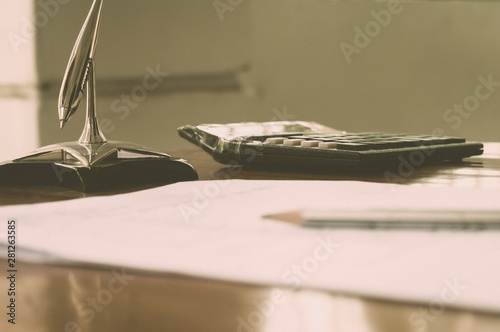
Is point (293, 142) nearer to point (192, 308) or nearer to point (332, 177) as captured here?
point (332, 177)

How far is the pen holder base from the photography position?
1.82ft

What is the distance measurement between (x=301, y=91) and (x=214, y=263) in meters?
2.05

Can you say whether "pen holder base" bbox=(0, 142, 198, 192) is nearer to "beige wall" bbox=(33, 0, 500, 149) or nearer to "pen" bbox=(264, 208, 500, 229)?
"pen" bbox=(264, 208, 500, 229)

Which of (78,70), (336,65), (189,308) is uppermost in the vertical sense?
(336,65)

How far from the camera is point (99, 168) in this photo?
0.55m

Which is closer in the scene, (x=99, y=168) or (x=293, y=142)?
(x=99, y=168)

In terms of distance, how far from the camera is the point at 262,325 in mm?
237

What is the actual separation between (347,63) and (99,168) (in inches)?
73.3

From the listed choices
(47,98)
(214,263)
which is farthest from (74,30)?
(214,263)

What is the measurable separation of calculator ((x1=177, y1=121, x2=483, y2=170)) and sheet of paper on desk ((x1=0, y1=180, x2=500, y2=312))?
203 millimetres

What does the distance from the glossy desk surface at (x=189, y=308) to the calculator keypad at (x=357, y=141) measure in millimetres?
438

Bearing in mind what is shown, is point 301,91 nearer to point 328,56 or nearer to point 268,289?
point 328,56

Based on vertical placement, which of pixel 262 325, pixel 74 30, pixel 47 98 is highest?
pixel 74 30

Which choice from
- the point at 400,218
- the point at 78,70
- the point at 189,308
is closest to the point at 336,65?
the point at 78,70
